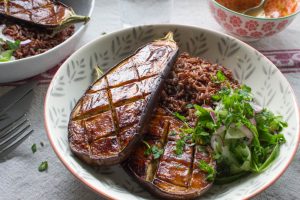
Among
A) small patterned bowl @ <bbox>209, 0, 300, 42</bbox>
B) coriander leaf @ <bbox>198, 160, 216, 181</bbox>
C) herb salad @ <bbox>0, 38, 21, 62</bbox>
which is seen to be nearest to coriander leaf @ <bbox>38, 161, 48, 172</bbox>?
herb salad @ <bbox>0, 38, 21, 62</bbox>

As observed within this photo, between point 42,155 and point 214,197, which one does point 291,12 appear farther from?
point 42,155

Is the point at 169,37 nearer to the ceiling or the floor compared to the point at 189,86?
nearer to the ceiling

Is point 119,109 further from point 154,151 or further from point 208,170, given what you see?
point 208,170

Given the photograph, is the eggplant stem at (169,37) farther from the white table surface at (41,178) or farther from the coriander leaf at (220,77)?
the white table surface at (41,178)

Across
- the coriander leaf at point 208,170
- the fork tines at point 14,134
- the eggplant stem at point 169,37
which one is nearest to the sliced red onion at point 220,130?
the coriander leaf at point 208,170

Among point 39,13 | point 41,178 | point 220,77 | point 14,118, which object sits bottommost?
point 41,178

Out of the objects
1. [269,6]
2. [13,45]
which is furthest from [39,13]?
[269,6]

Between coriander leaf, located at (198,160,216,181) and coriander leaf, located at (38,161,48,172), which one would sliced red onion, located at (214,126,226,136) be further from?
coriander leaf, located at (38,161,48,172)
